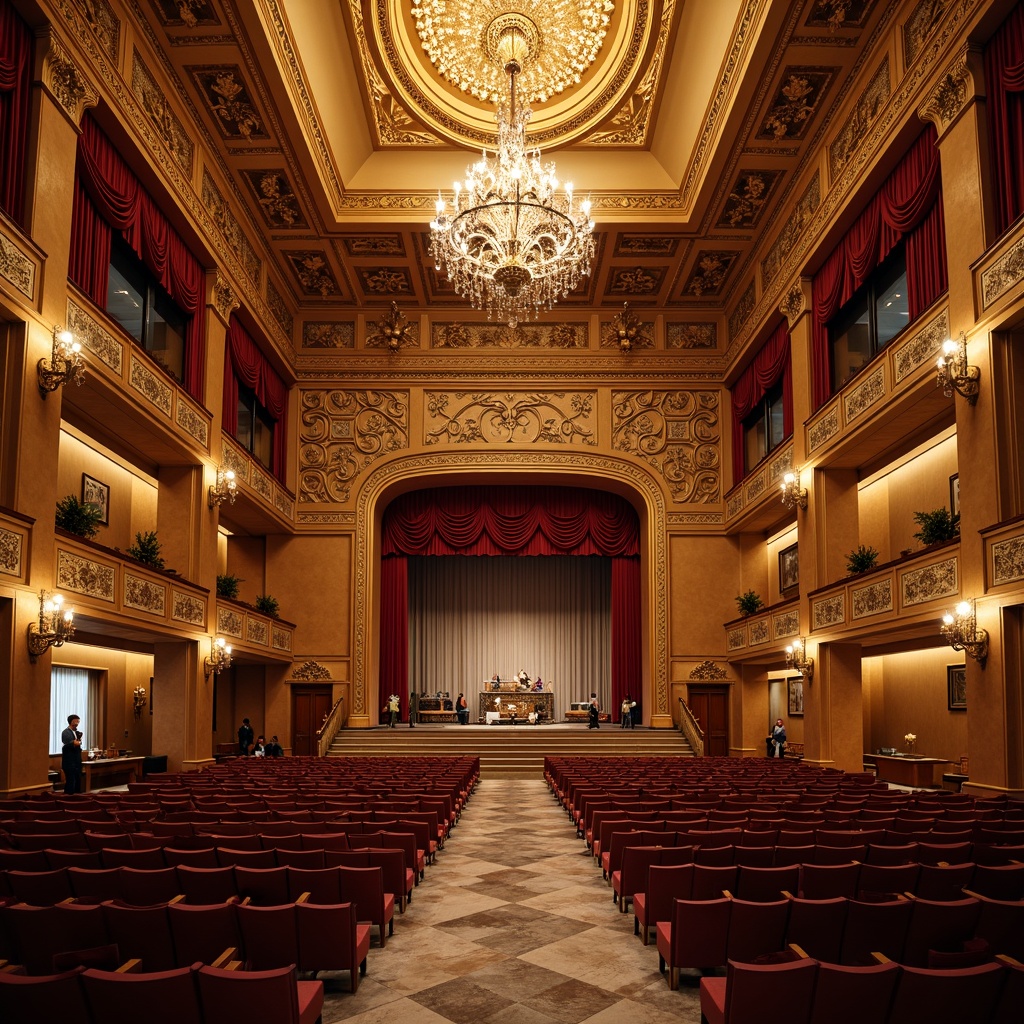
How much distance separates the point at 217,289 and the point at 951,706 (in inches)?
560

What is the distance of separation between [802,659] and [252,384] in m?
11.8

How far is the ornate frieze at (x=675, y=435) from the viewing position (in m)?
22.7

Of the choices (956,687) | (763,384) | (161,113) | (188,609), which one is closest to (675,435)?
(763,384)

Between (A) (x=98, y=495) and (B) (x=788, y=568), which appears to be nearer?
(A) (x=98, y=495)

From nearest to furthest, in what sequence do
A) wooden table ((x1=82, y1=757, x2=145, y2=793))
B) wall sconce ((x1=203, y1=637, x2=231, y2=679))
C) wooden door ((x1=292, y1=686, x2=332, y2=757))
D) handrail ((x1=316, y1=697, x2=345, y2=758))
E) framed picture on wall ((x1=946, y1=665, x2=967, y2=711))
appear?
wooden table ((x1=82, y1=757, x2=145, y2=793)) → framed picture on wall ((x1=946, y1=665, x2=967, y2=711)) → wall sconce ((x1=203, y1=637, x2=231, y2=679)) → handrail ((x1=316, y1=697, x2=345, y2=758)) → wooden door ((x1=292, y1=686, x2=332, y2=757))

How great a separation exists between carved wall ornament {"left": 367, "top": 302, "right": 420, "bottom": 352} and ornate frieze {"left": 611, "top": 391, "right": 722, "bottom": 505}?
197 inches

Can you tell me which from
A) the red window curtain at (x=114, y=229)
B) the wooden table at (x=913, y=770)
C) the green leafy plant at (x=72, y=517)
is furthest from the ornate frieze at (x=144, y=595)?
the wooden table at (x=913, y=770)

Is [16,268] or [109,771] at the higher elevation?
[16,268]

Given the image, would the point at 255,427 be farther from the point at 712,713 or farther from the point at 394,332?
the point at 712,713

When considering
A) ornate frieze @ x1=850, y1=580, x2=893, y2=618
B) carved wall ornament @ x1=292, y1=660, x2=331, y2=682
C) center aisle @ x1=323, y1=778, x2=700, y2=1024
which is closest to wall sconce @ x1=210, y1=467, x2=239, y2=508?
carved wall ornament @ x1=292, y1=660, x2=331, y2=682

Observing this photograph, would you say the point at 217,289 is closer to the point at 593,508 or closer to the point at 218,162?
the point at 218,162

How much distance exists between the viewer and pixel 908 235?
13.4 meters

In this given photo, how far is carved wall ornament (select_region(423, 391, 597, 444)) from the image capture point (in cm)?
2273

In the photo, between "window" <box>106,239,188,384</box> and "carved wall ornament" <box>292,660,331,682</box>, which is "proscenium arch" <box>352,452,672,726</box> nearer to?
"carved wall ornament" <box>292,660,331,682</box>
